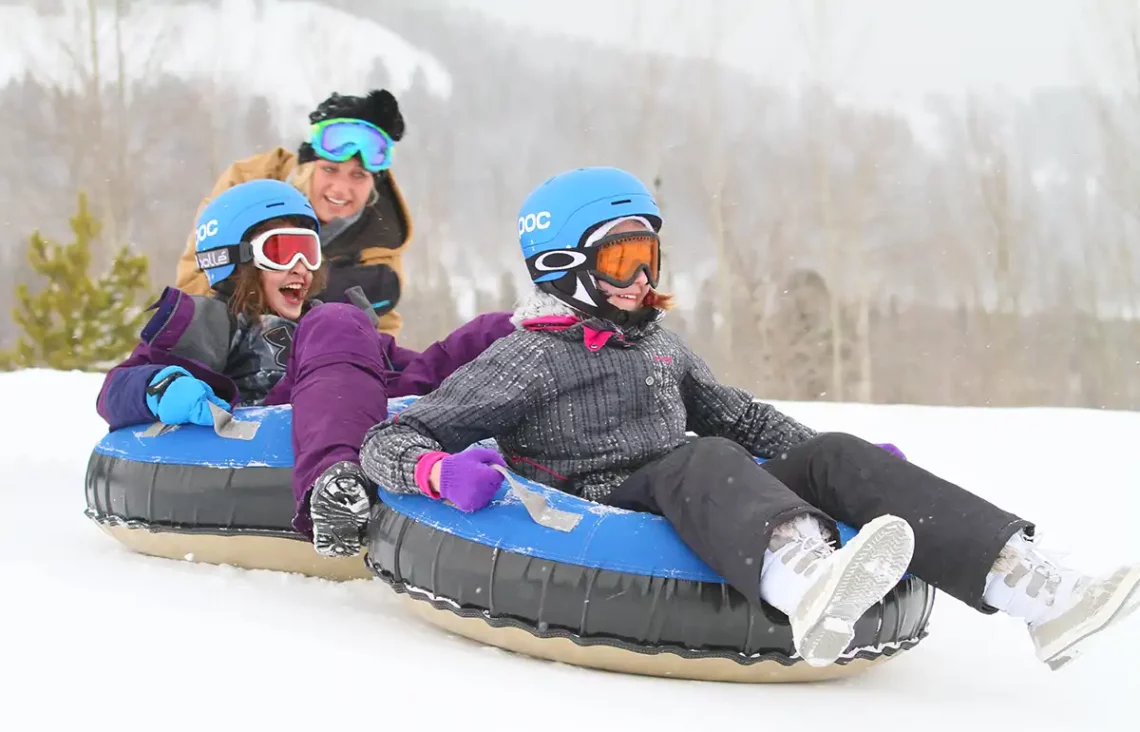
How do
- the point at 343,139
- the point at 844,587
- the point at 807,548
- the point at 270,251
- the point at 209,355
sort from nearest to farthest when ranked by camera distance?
the point at 844,587
the point at 807,548
the point at 209,355
the point at 270,251
the point at 343,139

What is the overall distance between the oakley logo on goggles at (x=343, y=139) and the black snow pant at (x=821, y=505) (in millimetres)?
2516

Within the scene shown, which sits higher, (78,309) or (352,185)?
(352,185)

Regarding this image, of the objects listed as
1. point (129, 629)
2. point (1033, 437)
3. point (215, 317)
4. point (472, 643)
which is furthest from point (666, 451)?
point (1033, 437)

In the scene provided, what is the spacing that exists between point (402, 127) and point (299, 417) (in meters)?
2.12

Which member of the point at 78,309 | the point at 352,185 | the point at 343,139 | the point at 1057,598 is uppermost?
the point at 343,139

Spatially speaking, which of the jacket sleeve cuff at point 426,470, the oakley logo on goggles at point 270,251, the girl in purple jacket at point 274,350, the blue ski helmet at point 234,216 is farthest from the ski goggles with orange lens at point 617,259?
the blue ski helmet at point 234,216

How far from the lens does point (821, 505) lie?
2.65 m

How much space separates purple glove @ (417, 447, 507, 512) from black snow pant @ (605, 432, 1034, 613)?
13.4 inches

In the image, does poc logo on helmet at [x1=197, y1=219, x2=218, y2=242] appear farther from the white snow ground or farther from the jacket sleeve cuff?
the jacket sleeve cuff

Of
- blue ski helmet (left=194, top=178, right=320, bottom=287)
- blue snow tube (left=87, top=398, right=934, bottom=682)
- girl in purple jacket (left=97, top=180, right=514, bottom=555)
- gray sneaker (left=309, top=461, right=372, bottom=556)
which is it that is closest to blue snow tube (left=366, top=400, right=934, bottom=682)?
blue snow tube (left=87, top=398, right=934, bottom=682)

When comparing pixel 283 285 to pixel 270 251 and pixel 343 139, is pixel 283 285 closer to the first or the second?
pixel 270 251

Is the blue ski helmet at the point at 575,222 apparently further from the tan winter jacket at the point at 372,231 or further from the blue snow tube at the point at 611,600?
the tan winter jacket at the point at 372,231

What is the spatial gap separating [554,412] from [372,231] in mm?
2408

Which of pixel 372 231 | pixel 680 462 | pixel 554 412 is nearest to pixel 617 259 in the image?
pixel 554 412
